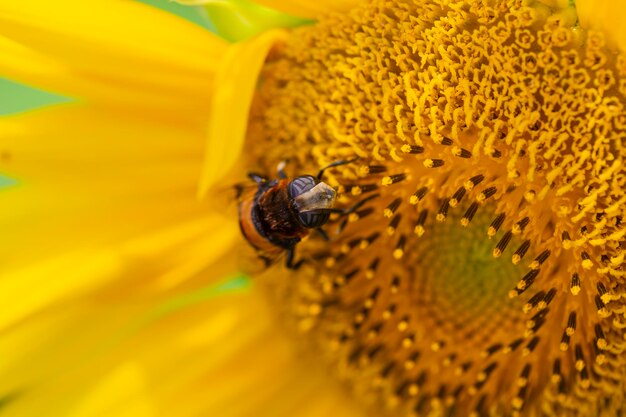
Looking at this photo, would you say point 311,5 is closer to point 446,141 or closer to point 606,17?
point 446,141

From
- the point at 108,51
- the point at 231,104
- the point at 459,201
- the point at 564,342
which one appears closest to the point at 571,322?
the point at 564,342

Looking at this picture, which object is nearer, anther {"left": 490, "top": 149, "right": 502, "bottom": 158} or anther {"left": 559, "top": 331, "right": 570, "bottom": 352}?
anther {"left": 490, "top": 149, "right": 502, "bottom": 158}

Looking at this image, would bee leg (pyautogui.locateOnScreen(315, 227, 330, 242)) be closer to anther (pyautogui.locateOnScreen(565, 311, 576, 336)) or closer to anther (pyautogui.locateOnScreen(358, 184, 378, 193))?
anther (pyautogui.locateOnScreen(358, 184, 378, 193))

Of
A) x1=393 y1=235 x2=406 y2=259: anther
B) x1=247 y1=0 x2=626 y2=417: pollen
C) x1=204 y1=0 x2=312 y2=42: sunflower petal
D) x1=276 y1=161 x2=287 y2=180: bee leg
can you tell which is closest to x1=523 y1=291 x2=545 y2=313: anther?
x1=247 y1=0 x2=626 y2=417: pollen

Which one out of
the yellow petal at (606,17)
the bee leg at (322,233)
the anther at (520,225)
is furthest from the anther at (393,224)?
the yellow petal at (606,17)

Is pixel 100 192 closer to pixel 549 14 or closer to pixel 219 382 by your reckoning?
pixel 219 382
